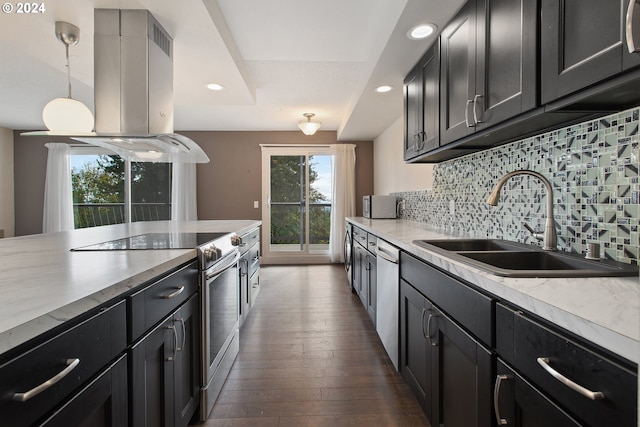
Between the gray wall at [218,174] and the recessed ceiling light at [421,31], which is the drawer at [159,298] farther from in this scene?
the gray wall at [218,174]

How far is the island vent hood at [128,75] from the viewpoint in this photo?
1.89 meters

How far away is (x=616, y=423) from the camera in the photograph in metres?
0.53

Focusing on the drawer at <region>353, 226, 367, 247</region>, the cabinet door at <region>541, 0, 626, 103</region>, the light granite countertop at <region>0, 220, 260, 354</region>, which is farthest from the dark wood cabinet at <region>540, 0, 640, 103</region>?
the drawer at <region>353, 226, 367, 247</region>

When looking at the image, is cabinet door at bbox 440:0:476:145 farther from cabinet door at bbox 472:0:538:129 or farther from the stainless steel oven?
the stainless steel oven

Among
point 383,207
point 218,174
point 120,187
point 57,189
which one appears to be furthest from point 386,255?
point 57,189

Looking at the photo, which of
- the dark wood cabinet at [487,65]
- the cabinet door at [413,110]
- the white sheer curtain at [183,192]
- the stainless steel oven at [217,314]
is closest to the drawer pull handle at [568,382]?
the dark wood cabinet at [487,65]

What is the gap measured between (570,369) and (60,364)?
1097mm

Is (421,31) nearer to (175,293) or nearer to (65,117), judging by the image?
(175,293)

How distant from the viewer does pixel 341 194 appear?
545 cm

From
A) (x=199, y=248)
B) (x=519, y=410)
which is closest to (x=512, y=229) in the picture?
(x=519, y=410)

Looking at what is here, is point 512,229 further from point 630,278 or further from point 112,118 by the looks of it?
point 112,118

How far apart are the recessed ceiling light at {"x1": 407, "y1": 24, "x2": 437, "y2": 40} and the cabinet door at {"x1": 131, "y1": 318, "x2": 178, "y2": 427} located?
2.08 metres

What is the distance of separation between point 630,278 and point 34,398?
1.50 m

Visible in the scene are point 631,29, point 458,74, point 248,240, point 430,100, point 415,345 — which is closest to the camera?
point 631,29
